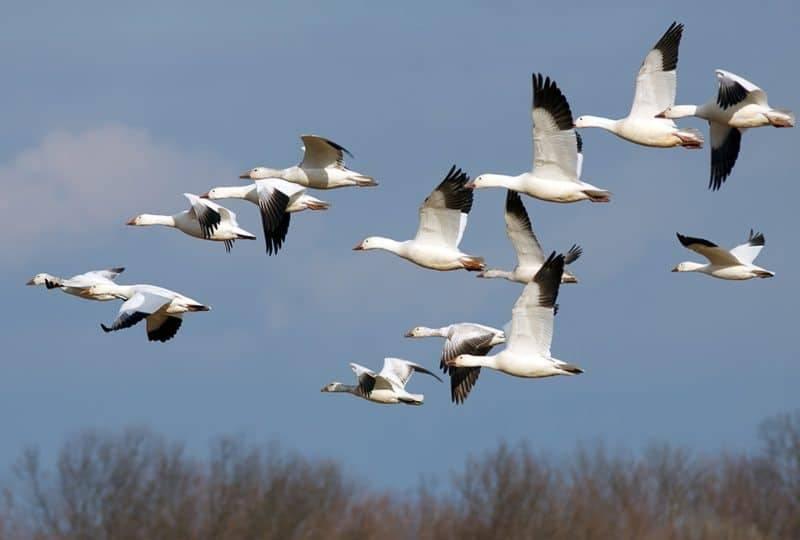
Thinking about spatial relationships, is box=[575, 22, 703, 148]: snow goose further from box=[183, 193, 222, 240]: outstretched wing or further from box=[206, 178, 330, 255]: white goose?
box=[183, 193, 222, 240]: outstretched wing

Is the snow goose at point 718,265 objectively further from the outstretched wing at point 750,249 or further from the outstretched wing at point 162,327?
the outstretched wing at point 162,327

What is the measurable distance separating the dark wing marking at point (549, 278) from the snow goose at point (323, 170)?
3.96 m

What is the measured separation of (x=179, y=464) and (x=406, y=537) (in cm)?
512

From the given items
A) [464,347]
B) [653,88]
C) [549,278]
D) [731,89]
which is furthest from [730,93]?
[464,347]

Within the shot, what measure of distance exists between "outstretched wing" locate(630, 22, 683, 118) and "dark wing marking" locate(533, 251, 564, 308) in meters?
3.28

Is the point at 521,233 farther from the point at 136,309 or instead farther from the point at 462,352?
the point at 136,309

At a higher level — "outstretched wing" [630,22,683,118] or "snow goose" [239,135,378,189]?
"outstretched wing" [630,22,683,118]

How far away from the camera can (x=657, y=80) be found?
23203 mm

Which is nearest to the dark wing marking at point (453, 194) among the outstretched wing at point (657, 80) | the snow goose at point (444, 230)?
the snow goose at point (444, 230)

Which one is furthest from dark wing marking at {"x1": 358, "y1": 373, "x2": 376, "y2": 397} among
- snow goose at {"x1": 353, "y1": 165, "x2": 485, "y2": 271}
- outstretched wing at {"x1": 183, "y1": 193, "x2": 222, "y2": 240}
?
outstretched wing at {"x1": 183, "y1": 193, "x2": 222, "y2": 240}

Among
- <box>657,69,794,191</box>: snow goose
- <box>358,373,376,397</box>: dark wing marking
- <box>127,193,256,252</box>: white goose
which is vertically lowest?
<box>358,373,376,397</box>: dark wing marking

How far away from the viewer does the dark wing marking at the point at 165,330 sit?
24.8m

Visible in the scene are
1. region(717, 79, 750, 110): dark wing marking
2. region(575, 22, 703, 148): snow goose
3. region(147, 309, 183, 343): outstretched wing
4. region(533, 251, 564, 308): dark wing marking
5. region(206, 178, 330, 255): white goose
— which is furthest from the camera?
region(147, 309, 183, 343): outstretched wing

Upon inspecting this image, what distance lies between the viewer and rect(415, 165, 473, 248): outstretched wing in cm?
2338
